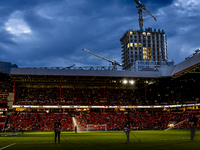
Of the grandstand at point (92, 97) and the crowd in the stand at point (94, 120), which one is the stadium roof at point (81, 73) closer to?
the grandstand at point (92, 97)

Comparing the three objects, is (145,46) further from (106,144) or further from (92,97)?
(106,144)

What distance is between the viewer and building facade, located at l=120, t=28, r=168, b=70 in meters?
165

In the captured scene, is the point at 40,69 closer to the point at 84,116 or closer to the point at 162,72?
the point at 84,116

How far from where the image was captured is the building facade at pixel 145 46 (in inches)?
6496

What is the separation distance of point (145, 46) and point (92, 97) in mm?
106538

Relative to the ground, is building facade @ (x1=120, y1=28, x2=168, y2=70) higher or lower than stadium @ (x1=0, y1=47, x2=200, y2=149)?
higher

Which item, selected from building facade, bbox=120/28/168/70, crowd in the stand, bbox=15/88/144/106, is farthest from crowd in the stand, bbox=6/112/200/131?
building facade, bbox=120/28/168/70

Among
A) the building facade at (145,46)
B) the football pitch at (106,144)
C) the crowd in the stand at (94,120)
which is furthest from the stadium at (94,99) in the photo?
the building facade at (145,46)

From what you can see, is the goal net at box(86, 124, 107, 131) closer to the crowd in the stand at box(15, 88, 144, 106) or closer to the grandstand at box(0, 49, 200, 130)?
the grandstand at box(0, 49, 200, 130)

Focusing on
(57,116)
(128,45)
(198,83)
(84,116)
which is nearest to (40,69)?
(57,116)

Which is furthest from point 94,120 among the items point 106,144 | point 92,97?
point 106,144

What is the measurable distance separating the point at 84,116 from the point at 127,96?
53.1 feet

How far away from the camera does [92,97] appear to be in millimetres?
69938

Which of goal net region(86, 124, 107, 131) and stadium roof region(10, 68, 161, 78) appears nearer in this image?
goal net region(86, 124, 107, 131)
